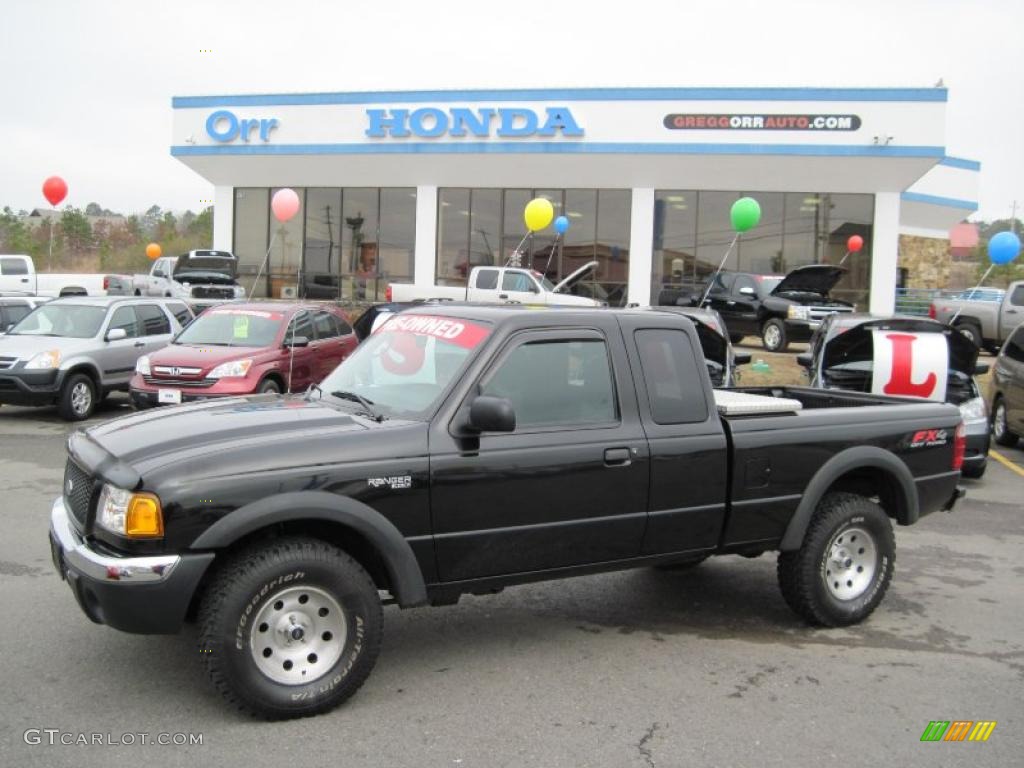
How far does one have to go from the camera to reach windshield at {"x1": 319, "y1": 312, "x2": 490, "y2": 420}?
4625mm

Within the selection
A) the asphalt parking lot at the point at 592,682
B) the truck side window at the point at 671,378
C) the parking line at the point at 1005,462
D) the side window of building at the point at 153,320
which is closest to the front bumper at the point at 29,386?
the side window of building at the point at 153,320

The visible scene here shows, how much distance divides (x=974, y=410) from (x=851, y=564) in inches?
213

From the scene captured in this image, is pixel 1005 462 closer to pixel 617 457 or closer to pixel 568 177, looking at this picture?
pixel 617 457

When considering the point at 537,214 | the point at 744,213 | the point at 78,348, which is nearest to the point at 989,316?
the point at 744,213

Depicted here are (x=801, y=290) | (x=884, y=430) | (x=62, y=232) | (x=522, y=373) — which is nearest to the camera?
(x=522, y=373)

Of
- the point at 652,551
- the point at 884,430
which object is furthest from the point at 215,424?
the point at 884,430

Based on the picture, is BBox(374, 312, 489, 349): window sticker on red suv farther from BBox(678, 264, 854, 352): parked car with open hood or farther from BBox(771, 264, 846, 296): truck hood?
BBox(771, 264, 846, 296): truck hood

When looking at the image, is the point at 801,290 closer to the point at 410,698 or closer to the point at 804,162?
the point at 804,162

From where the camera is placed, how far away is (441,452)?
171 inches

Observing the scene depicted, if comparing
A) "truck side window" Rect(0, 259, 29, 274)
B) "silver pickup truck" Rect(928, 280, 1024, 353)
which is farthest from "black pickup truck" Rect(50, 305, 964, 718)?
"truck side window" Rect(0, 259, 29, 274)

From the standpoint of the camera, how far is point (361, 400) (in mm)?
4801

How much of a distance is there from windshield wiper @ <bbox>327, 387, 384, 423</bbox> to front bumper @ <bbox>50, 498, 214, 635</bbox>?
3.41 feet

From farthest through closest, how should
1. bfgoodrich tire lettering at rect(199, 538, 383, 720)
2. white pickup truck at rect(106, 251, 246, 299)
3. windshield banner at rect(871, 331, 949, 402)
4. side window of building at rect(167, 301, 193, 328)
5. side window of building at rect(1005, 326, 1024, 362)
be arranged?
white pickup truck at rect(106, 251, 246, 299) < side window of building at rect(167, 301, 193, 328) < side window of building at rect(1005, 326, 1024, 362) < windshield banner at rect(871, 331, 949, 402) < bfgoodrich tire lettering at rect(199, 538, 383, 720)

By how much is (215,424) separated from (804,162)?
78.5 ft
